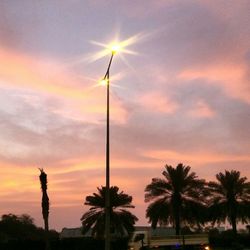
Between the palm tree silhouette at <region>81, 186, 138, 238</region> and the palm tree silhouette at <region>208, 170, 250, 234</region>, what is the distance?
8409 millimetres

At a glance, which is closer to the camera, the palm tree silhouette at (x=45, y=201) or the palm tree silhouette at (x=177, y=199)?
the palm tree silhouette at (x=45, y=201)

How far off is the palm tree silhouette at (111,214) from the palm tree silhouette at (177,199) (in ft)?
11.4

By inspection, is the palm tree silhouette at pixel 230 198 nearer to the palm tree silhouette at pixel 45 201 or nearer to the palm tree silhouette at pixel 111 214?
the palm tree silhouette at pixel 111 214

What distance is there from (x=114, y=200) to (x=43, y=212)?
1417cm

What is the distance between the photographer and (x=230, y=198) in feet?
178

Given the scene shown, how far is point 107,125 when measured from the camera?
83.8 ft

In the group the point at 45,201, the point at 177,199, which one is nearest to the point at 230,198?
the point at 177,199

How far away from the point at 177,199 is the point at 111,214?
24.1 feet

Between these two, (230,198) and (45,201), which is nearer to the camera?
(45,201)

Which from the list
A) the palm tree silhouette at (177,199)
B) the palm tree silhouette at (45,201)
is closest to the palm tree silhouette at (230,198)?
the palm tree silhouette at (177,199)

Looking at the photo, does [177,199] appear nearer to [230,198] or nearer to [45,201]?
[230,198]

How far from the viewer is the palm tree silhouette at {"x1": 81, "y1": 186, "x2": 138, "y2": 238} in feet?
176

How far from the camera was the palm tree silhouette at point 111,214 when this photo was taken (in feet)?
176

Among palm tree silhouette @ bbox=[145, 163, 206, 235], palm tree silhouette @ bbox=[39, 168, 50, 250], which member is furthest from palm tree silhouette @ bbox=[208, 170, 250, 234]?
palm tree silhouette @ bbox=[39, 168, 50, 250]
